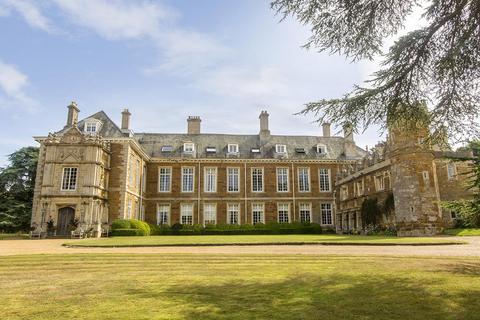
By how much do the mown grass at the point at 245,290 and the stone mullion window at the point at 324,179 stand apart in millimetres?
30555

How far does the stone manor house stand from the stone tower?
0.07 m

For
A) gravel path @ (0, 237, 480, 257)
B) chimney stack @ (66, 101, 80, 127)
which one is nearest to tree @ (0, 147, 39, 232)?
chimney stack @ (66, 101, 80, 127)

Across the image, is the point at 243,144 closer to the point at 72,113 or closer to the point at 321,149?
the point at 321,149

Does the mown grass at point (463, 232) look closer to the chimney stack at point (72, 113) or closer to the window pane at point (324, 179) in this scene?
the window pane at point (324, 179)

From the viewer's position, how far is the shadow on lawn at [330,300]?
14.6 ft

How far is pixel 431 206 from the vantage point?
2509 centimetres

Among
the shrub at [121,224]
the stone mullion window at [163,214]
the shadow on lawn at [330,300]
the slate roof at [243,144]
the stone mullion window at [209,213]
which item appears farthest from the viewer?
the slate roof at [243,144]

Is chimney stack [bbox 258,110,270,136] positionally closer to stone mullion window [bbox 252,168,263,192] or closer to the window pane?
stone mullion window [bbox 252,168,263,192]

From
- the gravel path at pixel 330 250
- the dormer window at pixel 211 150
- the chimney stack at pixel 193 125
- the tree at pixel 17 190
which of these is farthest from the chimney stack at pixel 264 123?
the gravel path at pixel 330 250

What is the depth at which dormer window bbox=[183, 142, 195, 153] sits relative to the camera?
129 feet

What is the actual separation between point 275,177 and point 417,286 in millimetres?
33090

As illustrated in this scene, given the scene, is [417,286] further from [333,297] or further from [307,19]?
[307,19]

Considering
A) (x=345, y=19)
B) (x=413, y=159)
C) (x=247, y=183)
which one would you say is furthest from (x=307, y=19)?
(x=247, y=183)

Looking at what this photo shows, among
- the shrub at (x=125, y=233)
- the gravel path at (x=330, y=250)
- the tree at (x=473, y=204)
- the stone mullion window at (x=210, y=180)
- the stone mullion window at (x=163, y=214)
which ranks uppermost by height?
the stone mullion window at (x=210, y=180)
